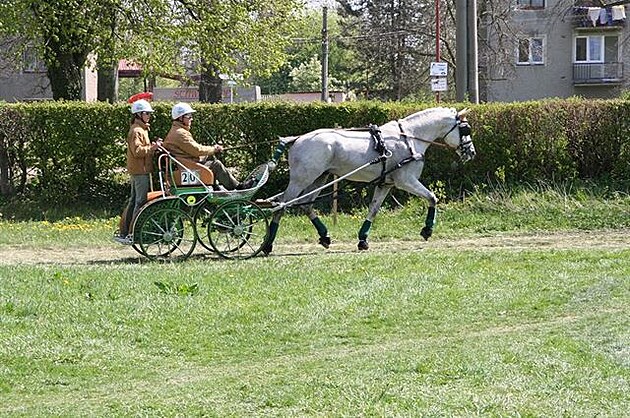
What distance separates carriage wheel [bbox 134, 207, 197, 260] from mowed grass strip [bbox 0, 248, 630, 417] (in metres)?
0.47

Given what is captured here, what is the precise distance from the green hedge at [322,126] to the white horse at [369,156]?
13.4 feet

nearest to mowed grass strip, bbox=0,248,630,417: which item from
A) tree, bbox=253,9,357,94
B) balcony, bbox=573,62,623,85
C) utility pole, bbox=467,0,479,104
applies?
utility pole, bbox=467,0,479,104

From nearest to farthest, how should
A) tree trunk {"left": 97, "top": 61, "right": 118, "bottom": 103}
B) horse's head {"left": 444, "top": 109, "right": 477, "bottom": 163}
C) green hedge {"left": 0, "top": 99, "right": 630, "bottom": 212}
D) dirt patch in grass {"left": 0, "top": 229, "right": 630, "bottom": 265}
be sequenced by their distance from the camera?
dirt patch in grass {"left": 0, "top": 229, "right": 630, "bottom": 265}, horse's head {"left": 444, "top": 109, "right": 477, "bottom": 163}, green hedge {"left": 0, "top": 99, "right": 630, "bottom": 212}, tree trunk {"left": 97, "top": 61, "right": 118, "bottom": 103}

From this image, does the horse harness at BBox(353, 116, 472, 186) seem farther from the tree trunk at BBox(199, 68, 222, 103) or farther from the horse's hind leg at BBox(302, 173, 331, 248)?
the tree trunk at BBox(199, 68, 222, 103)

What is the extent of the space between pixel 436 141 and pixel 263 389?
348 inches

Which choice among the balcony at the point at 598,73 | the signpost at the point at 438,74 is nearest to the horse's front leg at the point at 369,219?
the signpost at the point at 438,74

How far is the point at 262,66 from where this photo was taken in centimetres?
3181

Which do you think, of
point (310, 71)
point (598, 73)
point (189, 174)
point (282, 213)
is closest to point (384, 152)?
point (282, 213)

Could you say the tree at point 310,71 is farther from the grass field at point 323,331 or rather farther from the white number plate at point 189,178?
the grass field at point 323,331

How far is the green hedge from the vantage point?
65.1 feet

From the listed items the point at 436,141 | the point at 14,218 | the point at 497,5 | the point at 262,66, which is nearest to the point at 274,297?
the point at 436,141

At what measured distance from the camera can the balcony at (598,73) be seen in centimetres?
5675

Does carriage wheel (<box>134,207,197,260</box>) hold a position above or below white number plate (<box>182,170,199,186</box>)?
below

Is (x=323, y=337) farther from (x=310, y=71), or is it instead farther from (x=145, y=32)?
(x=310, y=71)
